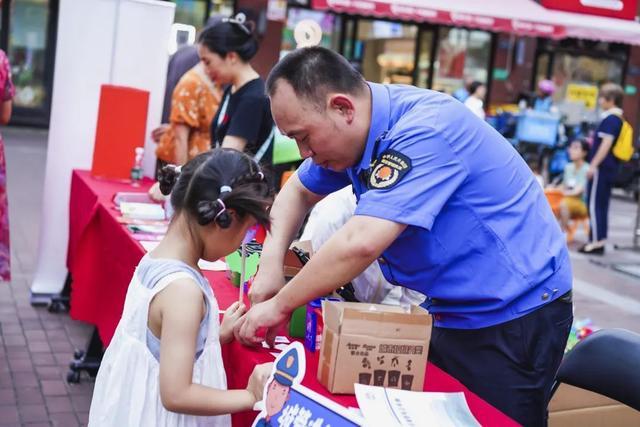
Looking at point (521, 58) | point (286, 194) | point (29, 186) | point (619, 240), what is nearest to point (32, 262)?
point (29, 186)

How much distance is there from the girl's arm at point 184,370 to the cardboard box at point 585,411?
1550 millimetres

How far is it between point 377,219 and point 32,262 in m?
5.27

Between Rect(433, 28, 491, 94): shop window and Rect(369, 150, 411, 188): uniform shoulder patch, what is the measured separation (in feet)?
52.9

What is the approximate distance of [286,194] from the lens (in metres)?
2.86

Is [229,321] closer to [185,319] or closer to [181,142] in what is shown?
[185,319]

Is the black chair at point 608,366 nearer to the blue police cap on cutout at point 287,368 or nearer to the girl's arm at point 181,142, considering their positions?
the blue police cap on cutout at point 287,368

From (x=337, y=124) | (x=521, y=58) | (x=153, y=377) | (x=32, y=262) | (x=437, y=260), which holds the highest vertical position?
(x=521, y=58)

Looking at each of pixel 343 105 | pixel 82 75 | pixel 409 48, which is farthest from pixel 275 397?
pixel 409 48

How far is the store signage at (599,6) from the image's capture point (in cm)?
552

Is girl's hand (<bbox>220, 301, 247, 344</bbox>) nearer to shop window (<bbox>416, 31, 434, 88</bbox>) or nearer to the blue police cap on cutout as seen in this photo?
the blue police cap on cutout

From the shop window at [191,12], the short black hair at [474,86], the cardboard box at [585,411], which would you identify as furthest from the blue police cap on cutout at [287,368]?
the shop window at [191,12]

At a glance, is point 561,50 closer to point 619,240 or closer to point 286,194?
point 619,240

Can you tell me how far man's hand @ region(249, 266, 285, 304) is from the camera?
2.51m

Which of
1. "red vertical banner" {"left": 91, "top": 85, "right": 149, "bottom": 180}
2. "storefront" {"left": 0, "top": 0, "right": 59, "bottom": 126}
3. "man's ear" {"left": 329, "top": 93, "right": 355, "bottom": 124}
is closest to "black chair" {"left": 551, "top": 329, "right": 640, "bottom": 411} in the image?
"man's ear" {"left": 329, "top": 93, "right": 355, "bottom": 124}
